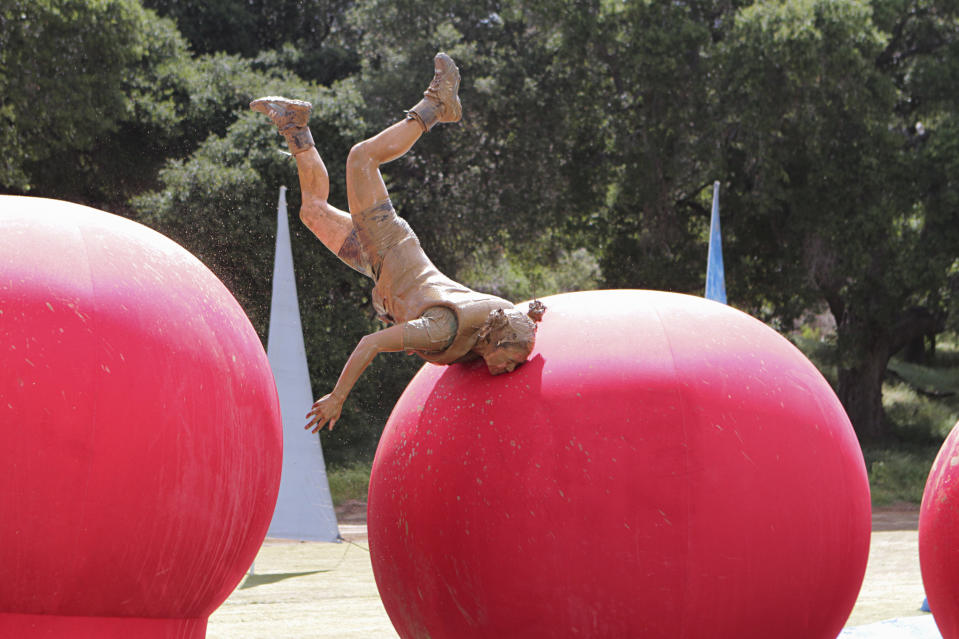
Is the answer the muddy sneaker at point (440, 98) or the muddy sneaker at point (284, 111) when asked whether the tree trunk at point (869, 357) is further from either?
the muddy sneaker at point (284, 111)

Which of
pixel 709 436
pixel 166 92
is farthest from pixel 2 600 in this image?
pixel 166 92

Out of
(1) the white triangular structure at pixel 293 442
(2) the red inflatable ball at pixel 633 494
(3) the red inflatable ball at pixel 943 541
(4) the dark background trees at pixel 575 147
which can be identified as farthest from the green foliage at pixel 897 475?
(2) the red inflatable ball at pixel 633 494

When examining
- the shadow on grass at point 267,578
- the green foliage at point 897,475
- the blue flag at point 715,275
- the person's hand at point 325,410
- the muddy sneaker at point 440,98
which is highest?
the muddy sneaker at point 440,98

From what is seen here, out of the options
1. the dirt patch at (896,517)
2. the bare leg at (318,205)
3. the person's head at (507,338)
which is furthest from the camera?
the dirt patch at (896,517)

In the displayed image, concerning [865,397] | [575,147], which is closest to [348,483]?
[575,147]

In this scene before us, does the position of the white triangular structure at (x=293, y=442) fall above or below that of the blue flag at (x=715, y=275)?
below

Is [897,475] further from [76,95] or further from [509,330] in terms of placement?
[509,330]

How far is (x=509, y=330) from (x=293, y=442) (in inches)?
324

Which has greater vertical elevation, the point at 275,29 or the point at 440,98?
the point at 440,98

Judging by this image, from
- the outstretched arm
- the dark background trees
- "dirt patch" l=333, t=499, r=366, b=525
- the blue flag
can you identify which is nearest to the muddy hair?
the outstretched arm

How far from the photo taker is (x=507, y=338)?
5.97 m

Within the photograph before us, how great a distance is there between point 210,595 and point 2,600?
3.41 feet

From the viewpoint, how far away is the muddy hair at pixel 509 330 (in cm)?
598

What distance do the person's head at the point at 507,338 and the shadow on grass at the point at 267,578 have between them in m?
7.10
